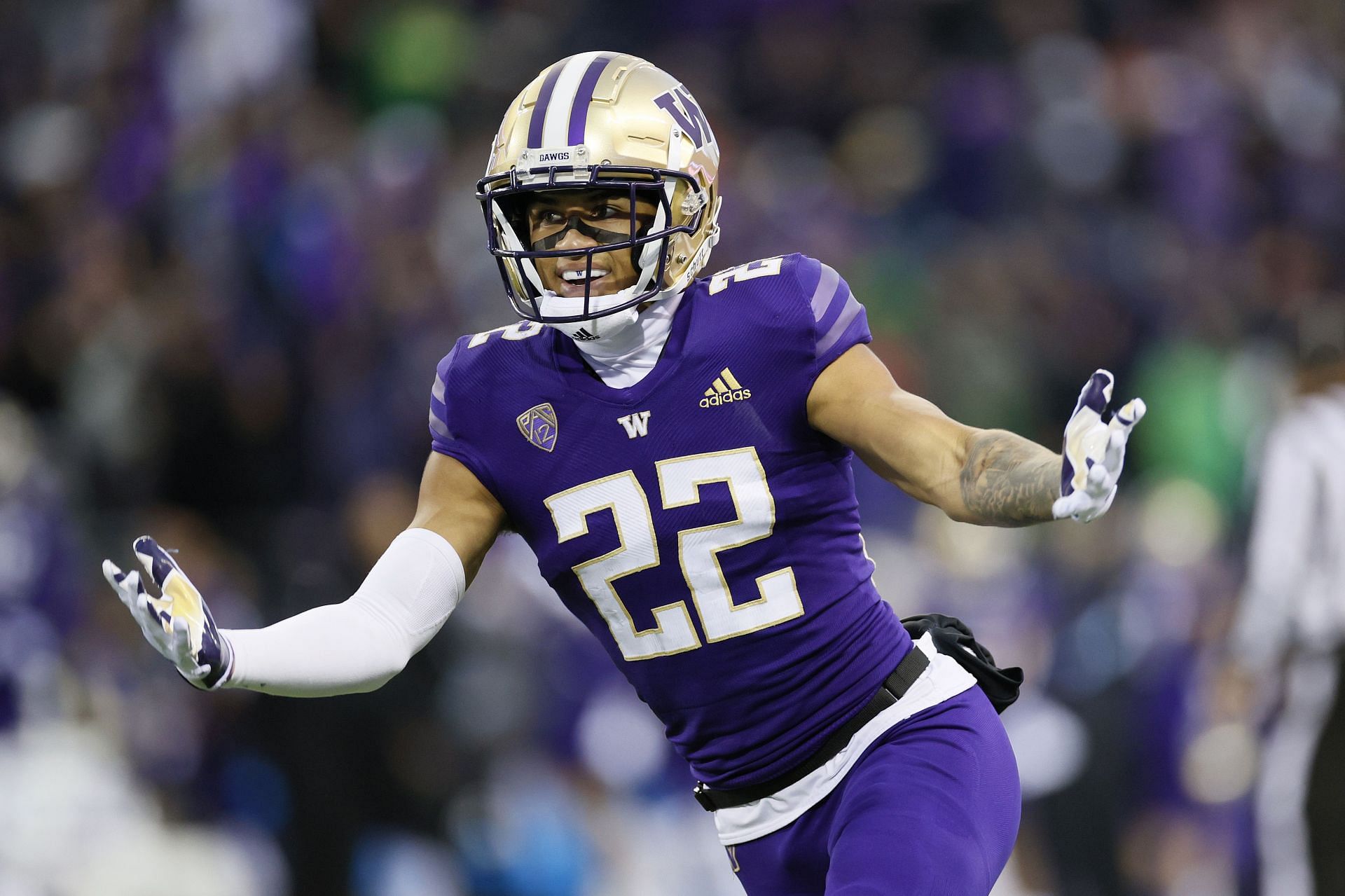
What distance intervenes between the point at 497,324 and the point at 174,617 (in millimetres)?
5309

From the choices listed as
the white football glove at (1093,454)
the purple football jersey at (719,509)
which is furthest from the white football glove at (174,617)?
the white football glove at (1093,454)

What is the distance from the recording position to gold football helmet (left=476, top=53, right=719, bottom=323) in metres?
3.35

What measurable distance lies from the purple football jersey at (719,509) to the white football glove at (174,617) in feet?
2.29

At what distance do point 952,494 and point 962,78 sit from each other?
7.32 metres

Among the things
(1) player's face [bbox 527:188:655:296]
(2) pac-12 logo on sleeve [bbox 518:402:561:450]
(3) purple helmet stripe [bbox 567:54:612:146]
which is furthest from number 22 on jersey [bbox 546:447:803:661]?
(3) purple helmet stripe [bbox 567:54:612:146]

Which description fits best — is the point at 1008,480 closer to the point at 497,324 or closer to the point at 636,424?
the point at 636,424

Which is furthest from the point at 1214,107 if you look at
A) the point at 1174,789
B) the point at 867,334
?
the point at 867,334

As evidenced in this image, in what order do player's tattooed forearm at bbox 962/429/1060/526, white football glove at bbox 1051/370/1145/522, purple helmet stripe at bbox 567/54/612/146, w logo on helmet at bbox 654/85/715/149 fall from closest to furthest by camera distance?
white football glove at bbox 1051/370/1145/522
player's tattooed forearm at bbox 962/429/1060/526
purple helmet stripe at bbox 567/54/612/146
w logo on helmet at bbox 654/85/715/149

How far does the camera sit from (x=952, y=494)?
301 cm

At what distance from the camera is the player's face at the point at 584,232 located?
337 cm

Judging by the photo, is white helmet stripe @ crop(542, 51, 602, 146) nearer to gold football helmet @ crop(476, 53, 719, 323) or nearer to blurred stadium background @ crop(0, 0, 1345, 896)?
gold football helmet @ crop(476, 53, 719, 323)

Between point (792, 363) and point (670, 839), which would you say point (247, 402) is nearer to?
point (670, 839)

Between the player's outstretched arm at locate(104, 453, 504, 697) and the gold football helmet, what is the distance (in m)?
0.43

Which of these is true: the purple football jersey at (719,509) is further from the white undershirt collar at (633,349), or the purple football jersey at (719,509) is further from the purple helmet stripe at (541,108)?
the purple helmet stripe at (541,108)
